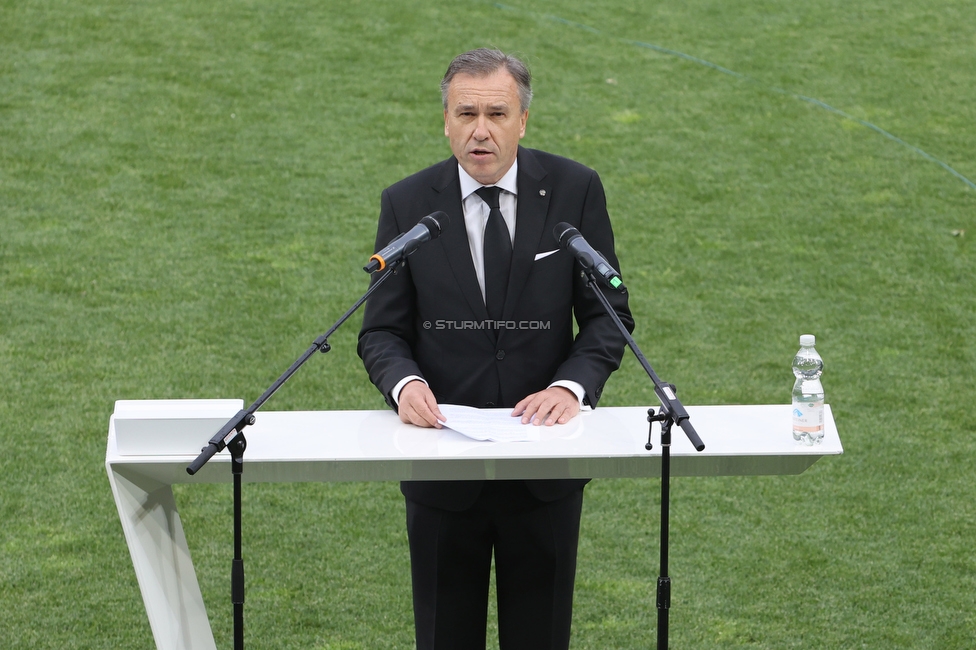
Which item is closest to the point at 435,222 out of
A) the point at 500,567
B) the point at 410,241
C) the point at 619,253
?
the point at 410,241

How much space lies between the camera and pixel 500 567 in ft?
10.1

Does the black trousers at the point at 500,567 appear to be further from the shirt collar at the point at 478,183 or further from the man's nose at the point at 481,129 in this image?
the man's nose at the point at 481,129

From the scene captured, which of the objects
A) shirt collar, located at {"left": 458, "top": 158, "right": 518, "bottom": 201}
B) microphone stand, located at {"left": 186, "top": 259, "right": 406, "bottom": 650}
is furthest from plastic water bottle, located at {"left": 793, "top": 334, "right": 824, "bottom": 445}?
microphone stand, located at {"left": 186, "top": 259, "right": 406, "bottom": 650}

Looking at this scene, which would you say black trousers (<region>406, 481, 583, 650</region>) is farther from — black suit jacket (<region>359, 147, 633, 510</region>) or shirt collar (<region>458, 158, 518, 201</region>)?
shirt collar (<region>458, 158, 518, 201</region>)

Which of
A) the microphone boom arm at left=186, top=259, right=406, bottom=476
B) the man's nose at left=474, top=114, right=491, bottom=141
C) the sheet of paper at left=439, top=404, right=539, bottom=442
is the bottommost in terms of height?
the sheet of paper at left=439, top=404, right=539, bottom=442

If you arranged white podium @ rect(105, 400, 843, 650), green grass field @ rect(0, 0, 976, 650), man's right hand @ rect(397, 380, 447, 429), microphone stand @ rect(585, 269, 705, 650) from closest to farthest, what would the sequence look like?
1. microphone stand @ rect(585, 269, 705, 650)
2. white podium @ rect(105, 400, 843, 650)
3. man's right hand @ rect(397, 380, 447, 429)
4. green grass field @ rect(0, 0, 976, 650)

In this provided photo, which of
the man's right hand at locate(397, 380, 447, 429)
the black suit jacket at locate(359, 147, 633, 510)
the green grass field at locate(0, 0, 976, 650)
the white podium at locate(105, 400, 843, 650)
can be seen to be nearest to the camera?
the white podium at locate(105, 400, 843, 650)

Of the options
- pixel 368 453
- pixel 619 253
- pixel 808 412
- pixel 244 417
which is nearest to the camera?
pixel 244 417

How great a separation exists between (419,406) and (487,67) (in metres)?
0.80

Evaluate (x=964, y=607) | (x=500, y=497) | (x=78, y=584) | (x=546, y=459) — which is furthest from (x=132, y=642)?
(x=964, y=607)

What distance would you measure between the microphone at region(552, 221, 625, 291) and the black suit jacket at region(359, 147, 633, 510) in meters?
0.18

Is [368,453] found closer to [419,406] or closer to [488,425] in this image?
[419,406]

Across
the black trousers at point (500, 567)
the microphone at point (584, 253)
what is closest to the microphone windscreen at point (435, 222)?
the microphone at point (584, 253)

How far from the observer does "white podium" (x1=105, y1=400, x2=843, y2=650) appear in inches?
109
